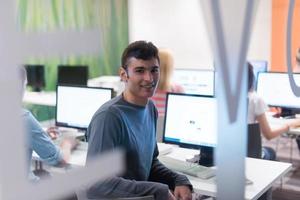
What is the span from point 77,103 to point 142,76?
4.86 ft

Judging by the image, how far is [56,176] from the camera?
1.26 ft

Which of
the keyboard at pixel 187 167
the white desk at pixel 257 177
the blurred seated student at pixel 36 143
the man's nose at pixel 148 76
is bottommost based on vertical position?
the white desk at pixel 257 177

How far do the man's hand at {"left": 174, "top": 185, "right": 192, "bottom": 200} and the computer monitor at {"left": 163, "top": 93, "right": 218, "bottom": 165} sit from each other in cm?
42

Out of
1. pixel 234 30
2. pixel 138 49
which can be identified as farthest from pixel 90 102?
pixel 234 30

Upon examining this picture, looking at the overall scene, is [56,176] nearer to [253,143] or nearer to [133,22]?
[253,143]

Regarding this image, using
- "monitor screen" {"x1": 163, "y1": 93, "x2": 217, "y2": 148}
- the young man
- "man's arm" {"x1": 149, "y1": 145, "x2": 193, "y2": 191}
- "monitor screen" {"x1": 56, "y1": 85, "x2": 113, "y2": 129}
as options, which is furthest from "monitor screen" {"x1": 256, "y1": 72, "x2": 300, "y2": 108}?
the young man

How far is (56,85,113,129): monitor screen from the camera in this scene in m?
2.61

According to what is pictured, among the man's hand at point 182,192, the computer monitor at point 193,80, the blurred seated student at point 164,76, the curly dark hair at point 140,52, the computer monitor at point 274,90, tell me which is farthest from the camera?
the computer monitor at point 193,80

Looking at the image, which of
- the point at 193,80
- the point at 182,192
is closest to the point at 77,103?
the point at 182,192

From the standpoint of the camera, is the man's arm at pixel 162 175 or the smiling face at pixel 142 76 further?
the man's arm at pixel 162 175

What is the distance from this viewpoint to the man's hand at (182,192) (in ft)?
5.05

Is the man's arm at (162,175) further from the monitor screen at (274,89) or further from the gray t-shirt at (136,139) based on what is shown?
the monitor screen at (274,89)

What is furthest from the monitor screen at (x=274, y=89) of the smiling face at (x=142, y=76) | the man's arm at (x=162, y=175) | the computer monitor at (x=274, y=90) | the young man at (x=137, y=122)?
the smiling face at (x=142, y=76)

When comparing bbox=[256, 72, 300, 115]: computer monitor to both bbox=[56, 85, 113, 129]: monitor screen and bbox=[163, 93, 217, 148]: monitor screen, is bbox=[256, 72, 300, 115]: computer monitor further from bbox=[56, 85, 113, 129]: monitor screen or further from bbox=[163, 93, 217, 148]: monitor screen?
bbox=[56, 85, 113, 129]: monitor screen
